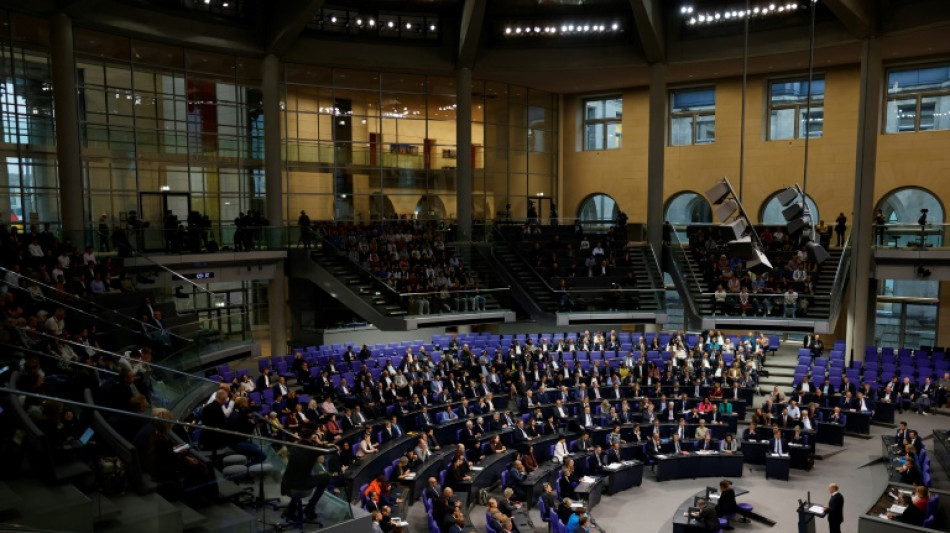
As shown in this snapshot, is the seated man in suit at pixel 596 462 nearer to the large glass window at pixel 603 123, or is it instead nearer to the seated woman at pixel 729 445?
the seated woman at pixel 729 445

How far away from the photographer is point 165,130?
24391 millimetres

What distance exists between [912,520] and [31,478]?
40.5 ft

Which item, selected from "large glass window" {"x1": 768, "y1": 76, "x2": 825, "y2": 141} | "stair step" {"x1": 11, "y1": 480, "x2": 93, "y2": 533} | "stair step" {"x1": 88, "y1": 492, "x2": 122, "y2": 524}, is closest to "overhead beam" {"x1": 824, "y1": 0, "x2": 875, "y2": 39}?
"large glass window" {"x1": 768, "y1": 76, "x2": 825, "y2": 141}

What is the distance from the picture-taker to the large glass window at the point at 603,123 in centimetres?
3381

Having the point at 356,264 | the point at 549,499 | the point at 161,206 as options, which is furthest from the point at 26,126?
the point at 549,499

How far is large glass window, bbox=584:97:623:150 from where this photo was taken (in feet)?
111

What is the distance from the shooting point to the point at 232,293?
26.1 m

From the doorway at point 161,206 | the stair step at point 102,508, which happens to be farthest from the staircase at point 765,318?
the stair step at point 102,508

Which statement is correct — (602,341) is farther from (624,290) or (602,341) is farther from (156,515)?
(156,515)

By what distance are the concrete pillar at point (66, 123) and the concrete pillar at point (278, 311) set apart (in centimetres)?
628

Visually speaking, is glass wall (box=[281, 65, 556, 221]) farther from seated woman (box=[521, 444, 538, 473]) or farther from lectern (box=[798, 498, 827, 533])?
lectern (box=[798, 498, 827, 533])

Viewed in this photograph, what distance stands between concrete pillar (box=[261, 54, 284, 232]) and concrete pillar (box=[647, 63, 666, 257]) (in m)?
13.6

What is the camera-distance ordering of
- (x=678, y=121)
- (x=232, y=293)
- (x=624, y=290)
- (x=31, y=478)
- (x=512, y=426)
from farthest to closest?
(x=678, y=121) < (x=232, y=293) < (x=624, y=290) < (x=512, y=426) < (x=31, y=478)

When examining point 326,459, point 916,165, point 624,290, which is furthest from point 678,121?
point 326,459
